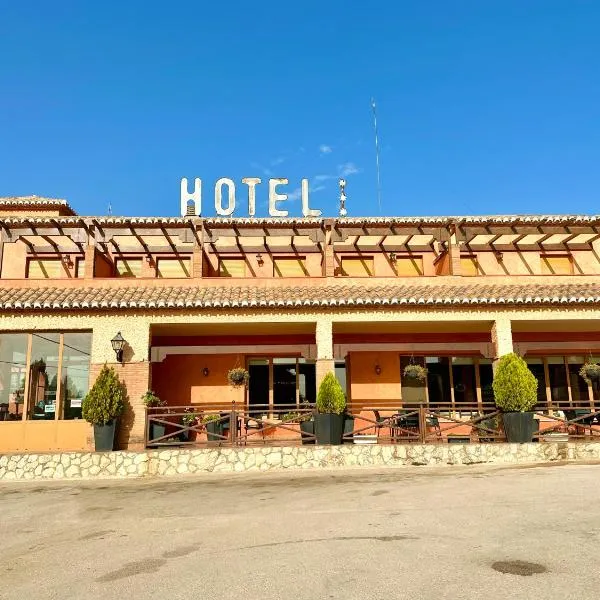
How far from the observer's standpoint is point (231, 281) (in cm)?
1855

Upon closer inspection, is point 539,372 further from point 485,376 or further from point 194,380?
point 194,380

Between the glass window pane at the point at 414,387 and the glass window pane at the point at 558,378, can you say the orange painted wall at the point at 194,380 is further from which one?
the glass window pane at the point at 558,378

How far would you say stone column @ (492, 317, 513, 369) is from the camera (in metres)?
15.7

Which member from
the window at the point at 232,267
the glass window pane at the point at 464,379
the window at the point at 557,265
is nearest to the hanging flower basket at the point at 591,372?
the glass window pane at the point at 464,379

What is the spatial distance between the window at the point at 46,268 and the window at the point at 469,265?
45.9 feet

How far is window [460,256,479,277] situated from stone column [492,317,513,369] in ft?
14.7

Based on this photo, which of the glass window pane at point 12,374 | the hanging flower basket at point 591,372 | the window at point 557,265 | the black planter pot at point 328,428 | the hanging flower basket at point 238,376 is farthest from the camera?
the window at point 557,265

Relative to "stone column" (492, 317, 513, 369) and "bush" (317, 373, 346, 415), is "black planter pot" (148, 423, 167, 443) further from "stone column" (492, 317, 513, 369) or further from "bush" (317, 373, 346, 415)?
"stone column" (492, 317, 513, 369)

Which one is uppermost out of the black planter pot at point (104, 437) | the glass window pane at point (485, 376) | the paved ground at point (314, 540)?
the glass window pane at point (485, 376)

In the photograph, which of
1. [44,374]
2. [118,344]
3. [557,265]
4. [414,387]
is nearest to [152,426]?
[118,344]

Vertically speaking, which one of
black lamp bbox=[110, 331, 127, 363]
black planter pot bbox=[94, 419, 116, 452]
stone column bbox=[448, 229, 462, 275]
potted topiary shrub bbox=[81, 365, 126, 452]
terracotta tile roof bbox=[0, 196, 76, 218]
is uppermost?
terracotta tile roof bbox=[0, 196, 76, 218]

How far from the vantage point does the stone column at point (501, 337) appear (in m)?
15.7

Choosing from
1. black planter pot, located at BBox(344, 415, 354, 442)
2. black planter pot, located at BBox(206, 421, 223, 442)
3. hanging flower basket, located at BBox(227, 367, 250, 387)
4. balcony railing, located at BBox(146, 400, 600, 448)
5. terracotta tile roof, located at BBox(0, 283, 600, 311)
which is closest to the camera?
balcony railing, located at BBox(146, 400, 600, 448)

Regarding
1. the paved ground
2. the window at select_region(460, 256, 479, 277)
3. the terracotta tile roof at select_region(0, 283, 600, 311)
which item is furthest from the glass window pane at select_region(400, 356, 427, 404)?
the paved ground
